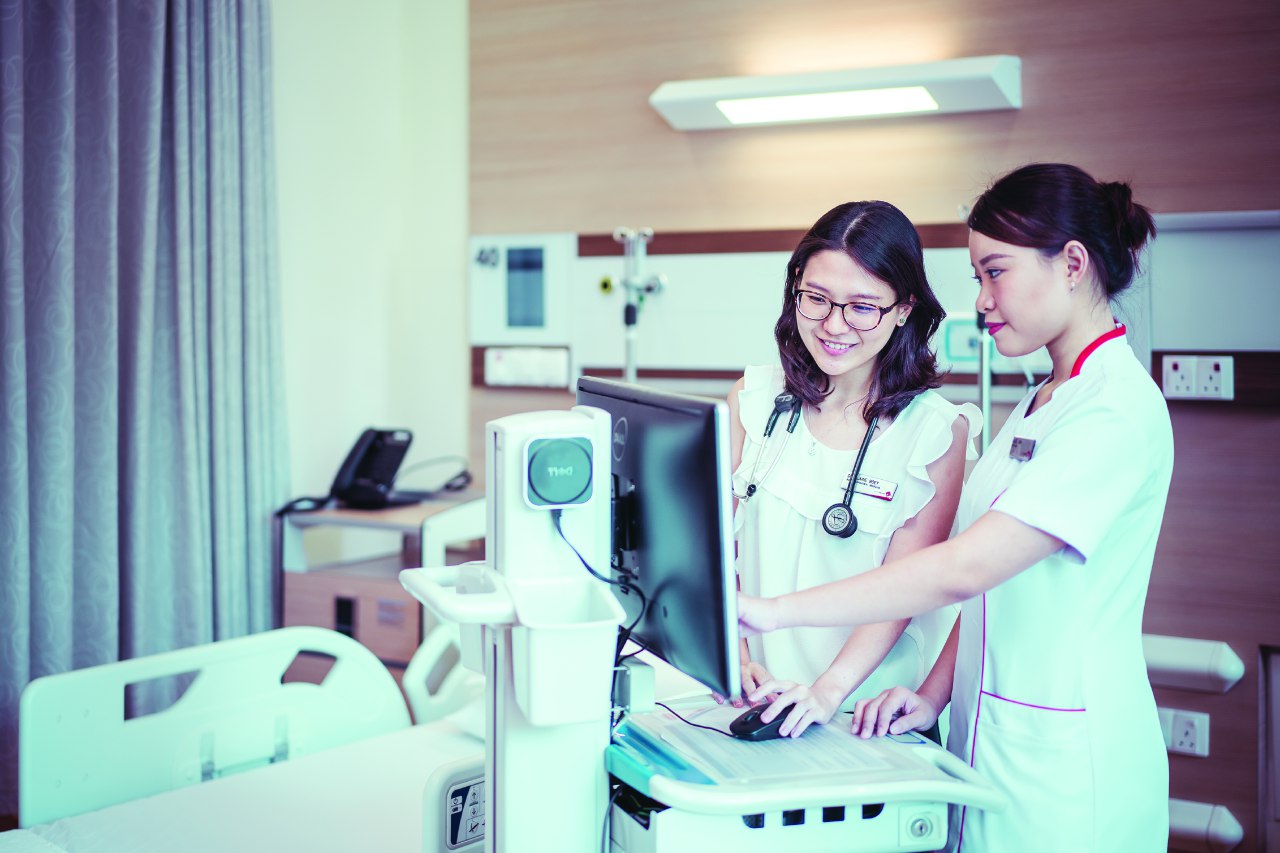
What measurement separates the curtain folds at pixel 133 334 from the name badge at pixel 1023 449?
2.01 metres

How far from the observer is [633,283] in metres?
3.19

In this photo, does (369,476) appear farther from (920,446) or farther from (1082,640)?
(1082,640)

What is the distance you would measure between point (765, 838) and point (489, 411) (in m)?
2.69

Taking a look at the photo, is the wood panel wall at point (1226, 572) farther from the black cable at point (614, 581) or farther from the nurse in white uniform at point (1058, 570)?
the black cable at point (614, 581)

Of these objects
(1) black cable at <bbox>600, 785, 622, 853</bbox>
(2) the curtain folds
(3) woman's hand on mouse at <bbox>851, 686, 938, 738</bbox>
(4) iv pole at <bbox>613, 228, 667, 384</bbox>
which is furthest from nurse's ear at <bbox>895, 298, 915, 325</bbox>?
(2) the curtain folds

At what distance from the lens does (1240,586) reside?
8.80ft

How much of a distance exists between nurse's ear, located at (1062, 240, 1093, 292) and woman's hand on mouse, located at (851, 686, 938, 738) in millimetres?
508

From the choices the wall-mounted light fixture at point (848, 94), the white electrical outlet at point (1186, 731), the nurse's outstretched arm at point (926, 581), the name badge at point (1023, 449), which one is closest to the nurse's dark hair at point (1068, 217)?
the name badge at point (1023, 449)

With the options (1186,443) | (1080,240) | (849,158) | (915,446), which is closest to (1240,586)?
(1186,443)

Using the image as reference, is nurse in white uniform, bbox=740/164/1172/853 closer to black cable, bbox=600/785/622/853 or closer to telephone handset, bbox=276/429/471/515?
black cable, bbox=600/785/622/853

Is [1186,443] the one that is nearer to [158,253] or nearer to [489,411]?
[489,411]

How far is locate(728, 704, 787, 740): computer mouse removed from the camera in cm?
113

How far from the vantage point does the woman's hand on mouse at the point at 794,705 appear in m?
1.15

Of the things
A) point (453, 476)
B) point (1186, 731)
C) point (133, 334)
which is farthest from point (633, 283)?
point (1186, 731)
